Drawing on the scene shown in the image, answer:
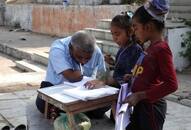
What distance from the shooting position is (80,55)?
143 inches

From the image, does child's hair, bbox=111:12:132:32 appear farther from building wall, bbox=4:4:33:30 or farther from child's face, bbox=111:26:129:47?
building wall, bbox=4:4:33:30

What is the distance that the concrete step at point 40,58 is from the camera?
9925 mm

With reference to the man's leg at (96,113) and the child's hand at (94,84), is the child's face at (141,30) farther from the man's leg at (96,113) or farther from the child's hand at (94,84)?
the man's leg at (96,113)

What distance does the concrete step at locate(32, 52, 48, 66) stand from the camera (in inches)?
391

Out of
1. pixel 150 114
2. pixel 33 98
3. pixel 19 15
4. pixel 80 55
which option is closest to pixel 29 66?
pixel 33 98

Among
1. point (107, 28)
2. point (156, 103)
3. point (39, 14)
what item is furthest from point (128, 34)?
point (39, 14)

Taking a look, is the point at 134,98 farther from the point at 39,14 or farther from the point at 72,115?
the point at 39,14

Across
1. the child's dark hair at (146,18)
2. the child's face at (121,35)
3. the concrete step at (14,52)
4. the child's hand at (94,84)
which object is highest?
the child's dark hair at (146,18)

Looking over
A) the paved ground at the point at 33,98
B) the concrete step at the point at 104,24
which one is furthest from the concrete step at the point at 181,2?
the paved ground at the point at 33,98

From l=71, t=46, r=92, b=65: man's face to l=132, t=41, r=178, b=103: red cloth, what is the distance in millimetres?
767

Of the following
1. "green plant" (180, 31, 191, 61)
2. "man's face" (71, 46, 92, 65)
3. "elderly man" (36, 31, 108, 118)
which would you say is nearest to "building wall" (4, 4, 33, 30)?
"green plant" (180, 31, 191, 61)

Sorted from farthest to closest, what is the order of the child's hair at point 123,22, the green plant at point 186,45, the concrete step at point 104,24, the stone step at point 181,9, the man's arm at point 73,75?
1. the concrete step at point 104,24
2. the stone step at point 181,9
3. the green plant at point 186,45
4. the man's arm at point 73,75
5. the child's hair at point 123,22

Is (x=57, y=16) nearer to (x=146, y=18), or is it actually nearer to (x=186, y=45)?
(x=186, y=45)

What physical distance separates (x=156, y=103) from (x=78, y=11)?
10197mm
